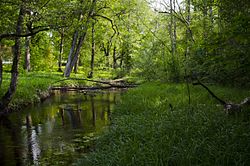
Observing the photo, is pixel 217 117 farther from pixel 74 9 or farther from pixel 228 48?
pixel 74 9

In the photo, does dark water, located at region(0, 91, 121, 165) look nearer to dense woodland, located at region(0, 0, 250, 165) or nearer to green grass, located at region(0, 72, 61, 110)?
dense woodland, located at region(0, 0, 250, 165)

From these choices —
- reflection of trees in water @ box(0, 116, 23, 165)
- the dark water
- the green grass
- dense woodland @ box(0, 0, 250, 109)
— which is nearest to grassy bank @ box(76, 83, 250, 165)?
dense woodland @ box(0, 0, 250, 109)

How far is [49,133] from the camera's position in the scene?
10.0 metres

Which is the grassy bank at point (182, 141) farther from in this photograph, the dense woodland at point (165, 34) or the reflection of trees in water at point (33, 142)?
the reflection of trees in water at point (33, 142)

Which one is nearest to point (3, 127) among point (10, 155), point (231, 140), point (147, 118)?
point (10, 155)

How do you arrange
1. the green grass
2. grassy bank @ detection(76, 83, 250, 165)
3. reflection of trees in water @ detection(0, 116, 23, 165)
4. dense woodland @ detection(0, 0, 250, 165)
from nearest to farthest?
grassy bank @ detection(76, 83, 250, 165)
dense woodland @ detection(0, 0, 250, 165)
reflection of trees in water @ detection(0, 116, 23, 165)
the green grass

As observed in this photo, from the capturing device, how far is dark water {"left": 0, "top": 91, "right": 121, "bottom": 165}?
757 centimetres

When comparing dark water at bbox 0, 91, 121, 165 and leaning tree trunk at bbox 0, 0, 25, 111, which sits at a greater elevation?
leaning tree trunk at bbox 0, 0, 25, 111

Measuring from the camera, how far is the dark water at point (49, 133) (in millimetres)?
7574

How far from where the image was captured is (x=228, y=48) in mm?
6578

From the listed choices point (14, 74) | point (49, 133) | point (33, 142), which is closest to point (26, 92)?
point (14, 74)

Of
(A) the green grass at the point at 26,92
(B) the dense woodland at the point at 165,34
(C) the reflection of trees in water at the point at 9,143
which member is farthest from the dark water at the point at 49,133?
(B) the dense woodland at the point at 165,34

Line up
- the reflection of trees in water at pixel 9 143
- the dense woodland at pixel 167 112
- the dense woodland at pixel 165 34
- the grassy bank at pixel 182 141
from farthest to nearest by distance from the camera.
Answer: the reflection of trees in water at pixel 9 143 < the dense woodland at pixel 165 34 < the dense woodland at pixel 167 112 < the grassy bank at pixel 182 141

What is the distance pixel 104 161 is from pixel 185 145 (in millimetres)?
1372
